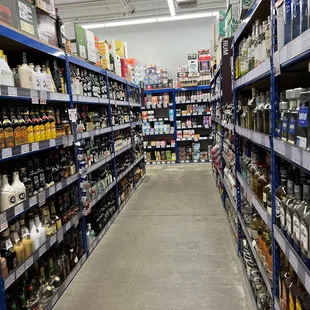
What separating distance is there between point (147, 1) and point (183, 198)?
6.31 m

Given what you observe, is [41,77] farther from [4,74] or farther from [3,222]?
[3,222]

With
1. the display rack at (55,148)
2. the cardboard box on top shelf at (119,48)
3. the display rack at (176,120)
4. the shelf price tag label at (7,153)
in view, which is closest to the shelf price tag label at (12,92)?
the display rack at (55,148)

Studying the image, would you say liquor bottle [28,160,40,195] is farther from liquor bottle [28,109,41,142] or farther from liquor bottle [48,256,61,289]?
liquor bottle [48,256,61,289]

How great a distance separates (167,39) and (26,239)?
30.6 feet

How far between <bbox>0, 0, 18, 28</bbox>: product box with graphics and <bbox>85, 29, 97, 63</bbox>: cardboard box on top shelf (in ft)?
5.14

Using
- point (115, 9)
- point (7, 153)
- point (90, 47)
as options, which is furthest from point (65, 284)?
point (115, 9)

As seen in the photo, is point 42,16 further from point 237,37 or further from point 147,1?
point 147,1

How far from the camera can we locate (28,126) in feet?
7.80

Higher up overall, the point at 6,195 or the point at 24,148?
the point at 24,148

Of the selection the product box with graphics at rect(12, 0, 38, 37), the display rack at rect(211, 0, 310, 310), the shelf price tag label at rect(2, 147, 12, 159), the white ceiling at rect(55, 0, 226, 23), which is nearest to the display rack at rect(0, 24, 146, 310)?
the shelf price tag label at rect(2, 147, 12, 159)

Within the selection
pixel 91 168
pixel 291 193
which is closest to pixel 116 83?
pixel 91 168

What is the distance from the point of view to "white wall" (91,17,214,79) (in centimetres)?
1012

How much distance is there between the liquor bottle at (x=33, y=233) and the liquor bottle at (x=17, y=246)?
16 centimetres

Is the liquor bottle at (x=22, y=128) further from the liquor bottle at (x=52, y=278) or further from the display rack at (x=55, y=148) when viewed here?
the liquor bottle at (x=52, y=278)
